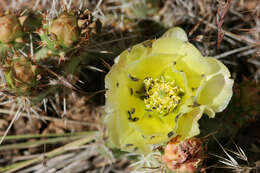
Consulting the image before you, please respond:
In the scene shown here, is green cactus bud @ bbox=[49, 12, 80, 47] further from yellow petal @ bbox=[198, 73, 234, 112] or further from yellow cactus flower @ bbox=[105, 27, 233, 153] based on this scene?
yellow petal @ bbox=[198, 73, 234, 112]

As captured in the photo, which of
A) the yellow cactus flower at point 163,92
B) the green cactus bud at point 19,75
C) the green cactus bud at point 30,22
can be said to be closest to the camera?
the yellow cactus flower at point 163,92

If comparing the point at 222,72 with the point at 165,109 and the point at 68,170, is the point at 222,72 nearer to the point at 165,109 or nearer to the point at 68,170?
the point at 165,109

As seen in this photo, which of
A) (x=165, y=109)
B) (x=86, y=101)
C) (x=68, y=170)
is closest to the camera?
(x=165, y=109)

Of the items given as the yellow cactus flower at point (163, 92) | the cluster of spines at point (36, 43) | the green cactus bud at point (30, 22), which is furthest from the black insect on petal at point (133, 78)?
the green cactus bud at point (30, 22)

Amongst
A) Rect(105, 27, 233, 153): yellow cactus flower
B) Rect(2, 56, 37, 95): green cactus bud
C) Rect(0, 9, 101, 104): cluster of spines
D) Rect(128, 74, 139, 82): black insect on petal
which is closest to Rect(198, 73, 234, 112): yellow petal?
Rect(105, 27, 233, 153): yellow cactus flower

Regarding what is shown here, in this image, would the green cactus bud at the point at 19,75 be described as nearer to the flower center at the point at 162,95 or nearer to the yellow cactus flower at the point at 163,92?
the yellow cactus flower at the point at 163,92

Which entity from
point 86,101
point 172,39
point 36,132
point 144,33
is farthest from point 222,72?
point 36,132
